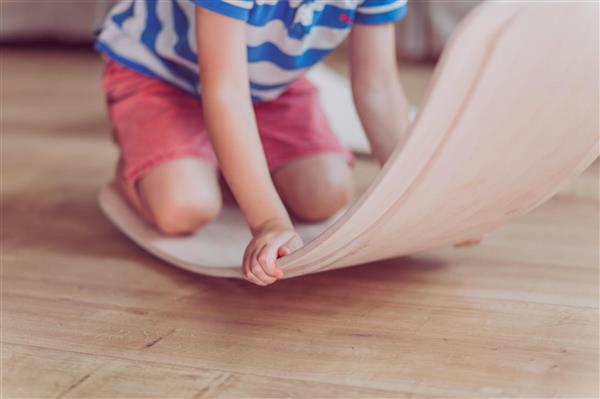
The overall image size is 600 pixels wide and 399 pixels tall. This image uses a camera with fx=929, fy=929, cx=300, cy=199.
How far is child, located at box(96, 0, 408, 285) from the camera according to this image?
0.97 metres

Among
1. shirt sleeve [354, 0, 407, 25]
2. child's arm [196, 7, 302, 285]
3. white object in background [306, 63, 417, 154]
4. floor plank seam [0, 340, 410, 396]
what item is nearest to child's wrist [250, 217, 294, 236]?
child's arm [196, 7, 302, 285]

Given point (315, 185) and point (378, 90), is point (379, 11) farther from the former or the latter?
point (315, 185)

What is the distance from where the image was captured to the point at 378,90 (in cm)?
115

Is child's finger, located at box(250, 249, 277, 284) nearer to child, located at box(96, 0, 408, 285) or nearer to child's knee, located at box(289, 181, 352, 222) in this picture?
child, located at box(96, 0, 408, 285)

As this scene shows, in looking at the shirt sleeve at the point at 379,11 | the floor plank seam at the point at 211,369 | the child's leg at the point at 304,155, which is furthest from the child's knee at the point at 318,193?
the floor plank seam at the point at 211,369

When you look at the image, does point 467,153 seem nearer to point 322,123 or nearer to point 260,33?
point 260,33

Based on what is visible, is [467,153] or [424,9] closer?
[467,153]

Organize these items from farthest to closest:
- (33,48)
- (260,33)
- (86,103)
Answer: (33,48)
(86,103)
(260,33)

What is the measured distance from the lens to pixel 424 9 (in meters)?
2.29

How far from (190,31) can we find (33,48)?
4.99ft

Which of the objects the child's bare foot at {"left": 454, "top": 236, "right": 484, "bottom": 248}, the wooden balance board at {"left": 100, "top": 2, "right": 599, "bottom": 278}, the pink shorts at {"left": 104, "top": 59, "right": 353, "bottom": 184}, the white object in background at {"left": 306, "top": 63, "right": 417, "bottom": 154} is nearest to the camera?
the wooden balance board at {"left": 100, "top": 2, "right": 599, "bottom": 278}

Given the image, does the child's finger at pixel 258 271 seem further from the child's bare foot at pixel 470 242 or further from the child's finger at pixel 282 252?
the child's bare foot at pixel 470 242

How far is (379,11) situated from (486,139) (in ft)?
1.23

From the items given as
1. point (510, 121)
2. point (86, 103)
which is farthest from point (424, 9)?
point (510, 121)
